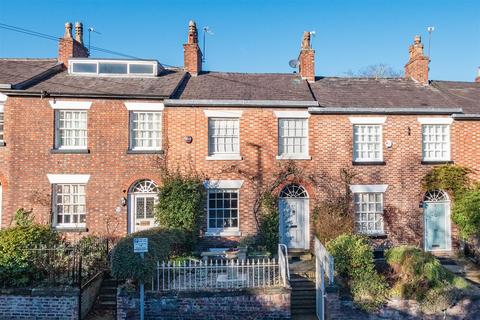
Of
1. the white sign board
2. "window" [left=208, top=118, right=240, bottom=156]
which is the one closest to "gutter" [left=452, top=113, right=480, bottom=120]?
"window" [left=208, top=118, right=240, bottom=156]

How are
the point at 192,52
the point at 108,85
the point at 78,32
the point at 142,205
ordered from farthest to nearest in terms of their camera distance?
the point at 78,32, the point at 192,52, the point at 108,85, the point at 142,205

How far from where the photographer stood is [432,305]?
9656mm

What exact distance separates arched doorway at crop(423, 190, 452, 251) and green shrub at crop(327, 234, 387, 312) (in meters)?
5.76

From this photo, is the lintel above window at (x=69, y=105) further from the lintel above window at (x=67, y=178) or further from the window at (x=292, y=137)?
the window at (x=292, y=137)

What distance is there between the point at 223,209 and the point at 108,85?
7.23 m

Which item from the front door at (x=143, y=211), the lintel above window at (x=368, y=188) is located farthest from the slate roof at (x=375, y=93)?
the front door at (x=143, y=211)

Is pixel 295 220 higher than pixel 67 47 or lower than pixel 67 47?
lower

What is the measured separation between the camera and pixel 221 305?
376 inches

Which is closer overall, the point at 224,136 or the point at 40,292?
the point at 40,292

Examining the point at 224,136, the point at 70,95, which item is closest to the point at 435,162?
the point at 224,136

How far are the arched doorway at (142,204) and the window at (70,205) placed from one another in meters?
1.90

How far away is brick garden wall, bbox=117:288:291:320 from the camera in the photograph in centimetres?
948

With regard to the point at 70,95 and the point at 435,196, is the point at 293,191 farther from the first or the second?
the point at 70,95

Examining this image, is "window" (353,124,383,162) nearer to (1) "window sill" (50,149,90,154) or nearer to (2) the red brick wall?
(2) the red brick wall
